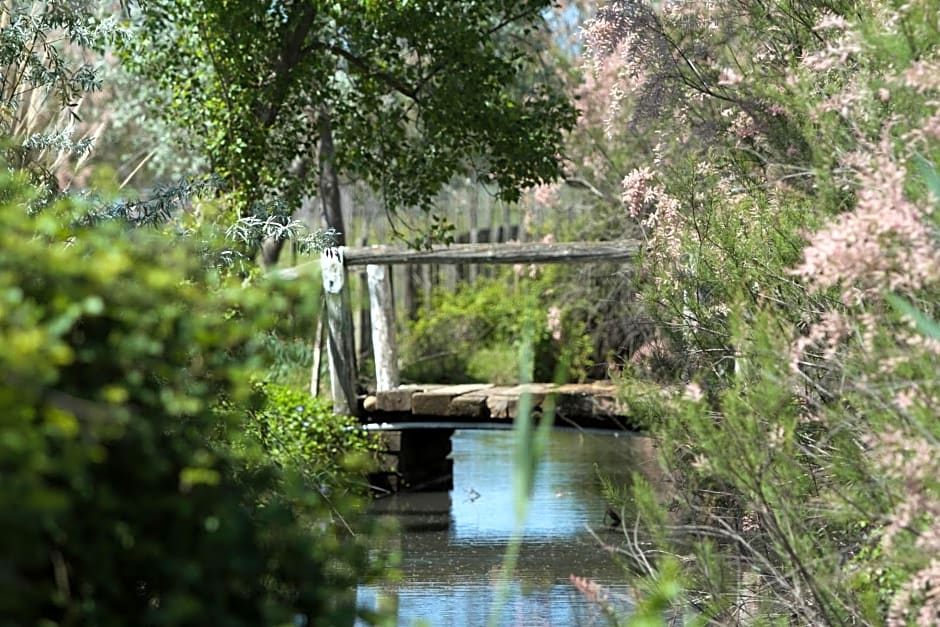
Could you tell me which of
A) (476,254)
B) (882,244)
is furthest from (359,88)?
(882,244)

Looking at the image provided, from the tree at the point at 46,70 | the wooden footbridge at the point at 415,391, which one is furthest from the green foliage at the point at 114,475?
the wooden footbridge at the point at 415,391

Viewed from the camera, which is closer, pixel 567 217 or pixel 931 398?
pixel 931 398

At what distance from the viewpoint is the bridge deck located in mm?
11039

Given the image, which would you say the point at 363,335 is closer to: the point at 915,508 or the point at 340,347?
the point at 340,347

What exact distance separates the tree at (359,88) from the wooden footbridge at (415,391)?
47.3 inches

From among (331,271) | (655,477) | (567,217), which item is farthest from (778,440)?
(567,217)

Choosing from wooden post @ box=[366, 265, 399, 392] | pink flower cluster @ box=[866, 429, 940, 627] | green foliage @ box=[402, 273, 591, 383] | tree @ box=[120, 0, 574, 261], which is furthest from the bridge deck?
pink flower cluster @ box=[866, 429, 940, 627]

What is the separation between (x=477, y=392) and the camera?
11344mm

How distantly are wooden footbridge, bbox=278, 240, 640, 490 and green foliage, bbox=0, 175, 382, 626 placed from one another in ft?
26.4

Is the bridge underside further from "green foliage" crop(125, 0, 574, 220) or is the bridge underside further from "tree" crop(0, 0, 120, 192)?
"tree" crop(0, 0, 120, 192)

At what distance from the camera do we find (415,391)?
1125 centimetres

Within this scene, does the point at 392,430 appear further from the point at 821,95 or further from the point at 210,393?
the point at 210,393

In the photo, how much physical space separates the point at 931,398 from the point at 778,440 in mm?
584

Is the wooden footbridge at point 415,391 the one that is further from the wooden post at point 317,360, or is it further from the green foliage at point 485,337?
the green foliage at point 485,337
